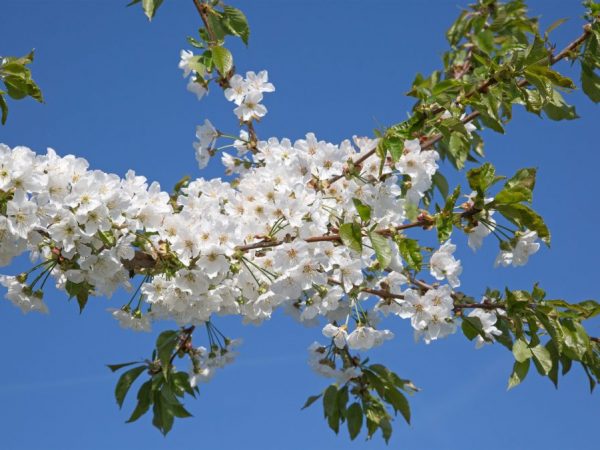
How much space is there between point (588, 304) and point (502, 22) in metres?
2.34

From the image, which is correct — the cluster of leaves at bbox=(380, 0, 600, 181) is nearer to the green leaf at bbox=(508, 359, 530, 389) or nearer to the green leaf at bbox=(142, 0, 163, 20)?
the green leaf at bbox=(508, 359, 530, 389)

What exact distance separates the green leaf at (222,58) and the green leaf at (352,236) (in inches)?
54.9

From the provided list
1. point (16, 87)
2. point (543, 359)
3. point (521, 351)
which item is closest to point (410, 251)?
point (521, 351)

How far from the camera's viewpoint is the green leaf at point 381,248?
2.99 meters

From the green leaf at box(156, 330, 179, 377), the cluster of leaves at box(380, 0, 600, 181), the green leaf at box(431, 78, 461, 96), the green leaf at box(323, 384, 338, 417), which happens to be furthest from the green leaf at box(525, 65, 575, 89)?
the green leaf at box(156, 330, 179, 377)

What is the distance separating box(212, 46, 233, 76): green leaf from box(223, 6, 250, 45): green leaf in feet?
0.63

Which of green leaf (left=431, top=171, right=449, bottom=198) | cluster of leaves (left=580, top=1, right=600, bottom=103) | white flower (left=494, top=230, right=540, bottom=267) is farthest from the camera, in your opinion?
green leaf (left=431, top=171, right=449, bottom=198)

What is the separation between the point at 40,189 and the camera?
284 centimetres

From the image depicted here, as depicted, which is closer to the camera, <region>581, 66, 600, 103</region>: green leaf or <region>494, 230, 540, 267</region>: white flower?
<region>494, 230, 540, 267</region>: white flower

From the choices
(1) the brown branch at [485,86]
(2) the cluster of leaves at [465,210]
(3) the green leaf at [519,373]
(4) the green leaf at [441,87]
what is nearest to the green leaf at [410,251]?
(2) the cluster of leaves at [465,210]

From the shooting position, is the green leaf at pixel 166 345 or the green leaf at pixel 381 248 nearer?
the green leaf at pixel 381 248

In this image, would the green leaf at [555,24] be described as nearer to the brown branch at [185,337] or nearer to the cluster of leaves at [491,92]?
the cluster of leaves at [491,92]

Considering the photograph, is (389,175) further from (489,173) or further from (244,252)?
(244,252)

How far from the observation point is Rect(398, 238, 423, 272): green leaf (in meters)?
3.14
